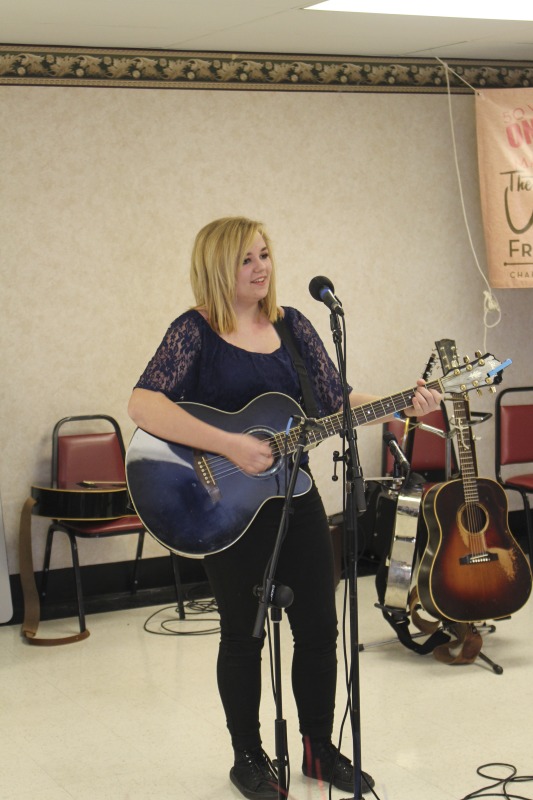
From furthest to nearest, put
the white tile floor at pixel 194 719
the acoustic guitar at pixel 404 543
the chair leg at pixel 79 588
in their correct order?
the chair leg at pixel 79 588 → the acoustic guitar at pixel 404 543 → the white tile floor at pixel 194 719

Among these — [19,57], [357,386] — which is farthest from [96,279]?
[357,386]

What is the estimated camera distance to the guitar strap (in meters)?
3.04

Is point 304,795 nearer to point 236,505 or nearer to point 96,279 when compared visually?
point 236,505

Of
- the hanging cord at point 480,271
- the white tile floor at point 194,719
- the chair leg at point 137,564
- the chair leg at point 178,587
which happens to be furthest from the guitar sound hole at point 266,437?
the hanging cord at point 480,271

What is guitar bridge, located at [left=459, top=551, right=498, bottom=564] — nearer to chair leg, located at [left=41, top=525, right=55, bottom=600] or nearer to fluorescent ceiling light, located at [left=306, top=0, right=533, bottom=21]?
chair leg, located at [left=41, top=525, right=55, bottom=600]

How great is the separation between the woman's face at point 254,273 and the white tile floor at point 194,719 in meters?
1.41

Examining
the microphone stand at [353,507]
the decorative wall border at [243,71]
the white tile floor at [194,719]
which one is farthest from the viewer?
the decorative wall border at [243,71]

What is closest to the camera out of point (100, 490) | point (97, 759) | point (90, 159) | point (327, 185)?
point (97, 759)

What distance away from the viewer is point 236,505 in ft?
9.74

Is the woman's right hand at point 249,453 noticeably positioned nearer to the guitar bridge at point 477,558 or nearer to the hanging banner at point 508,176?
the guitar bridge at point 477,558

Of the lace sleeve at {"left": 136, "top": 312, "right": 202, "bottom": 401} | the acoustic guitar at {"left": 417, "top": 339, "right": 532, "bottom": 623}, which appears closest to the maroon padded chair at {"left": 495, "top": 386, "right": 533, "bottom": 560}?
the acoustic guitar at {"left": 417, "top": 339, "right": 532, "bottom": 623}

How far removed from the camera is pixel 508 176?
218 inches

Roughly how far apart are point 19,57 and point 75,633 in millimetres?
2562

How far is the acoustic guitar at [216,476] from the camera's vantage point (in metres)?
2.95
